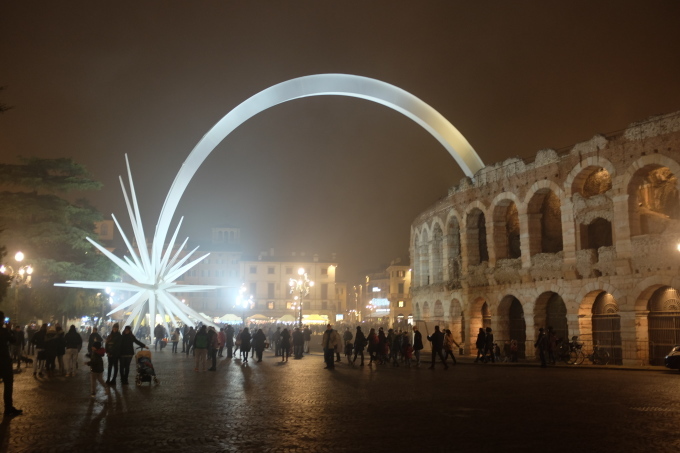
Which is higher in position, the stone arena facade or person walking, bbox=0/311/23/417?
the stone arena facade

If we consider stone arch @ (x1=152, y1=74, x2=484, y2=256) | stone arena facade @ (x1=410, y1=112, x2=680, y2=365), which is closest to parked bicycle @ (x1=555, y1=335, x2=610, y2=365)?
stone arena facade @ (x1=410, y1=112, x2=680, y2=365)

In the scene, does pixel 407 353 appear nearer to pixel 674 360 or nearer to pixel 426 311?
pixel 674 360

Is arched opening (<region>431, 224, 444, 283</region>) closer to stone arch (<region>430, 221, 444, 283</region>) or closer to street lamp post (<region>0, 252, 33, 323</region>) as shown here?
stone arch (<region>430, 221, 444, 283</region>)

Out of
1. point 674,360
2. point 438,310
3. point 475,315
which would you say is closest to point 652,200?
point 674,360

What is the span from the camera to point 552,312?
3359cm

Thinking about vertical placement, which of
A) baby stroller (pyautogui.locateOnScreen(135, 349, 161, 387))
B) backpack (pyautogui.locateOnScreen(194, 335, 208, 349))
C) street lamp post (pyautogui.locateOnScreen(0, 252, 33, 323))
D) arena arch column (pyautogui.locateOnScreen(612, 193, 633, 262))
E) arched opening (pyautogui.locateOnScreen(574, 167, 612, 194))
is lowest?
baby stroller (pyautogui.locateOnScreen(135, 349, 161, 387))

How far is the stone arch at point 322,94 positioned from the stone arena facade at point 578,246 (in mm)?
11460

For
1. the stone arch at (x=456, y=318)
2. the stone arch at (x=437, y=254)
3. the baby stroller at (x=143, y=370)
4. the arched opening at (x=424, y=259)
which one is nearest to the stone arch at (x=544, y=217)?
the stone arch at (x=456, y=318)

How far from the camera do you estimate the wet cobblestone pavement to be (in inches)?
380

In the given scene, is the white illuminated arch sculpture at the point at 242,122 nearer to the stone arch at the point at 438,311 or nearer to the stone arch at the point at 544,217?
the stone arch at the point at 438,311

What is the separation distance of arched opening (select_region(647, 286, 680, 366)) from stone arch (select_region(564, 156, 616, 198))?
593 centimetres

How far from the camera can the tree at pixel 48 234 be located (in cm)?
4547

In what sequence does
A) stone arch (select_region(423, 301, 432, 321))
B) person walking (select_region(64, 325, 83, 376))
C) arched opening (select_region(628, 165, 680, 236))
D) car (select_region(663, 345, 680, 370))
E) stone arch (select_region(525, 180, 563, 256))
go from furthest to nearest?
1. stone arch (select_region(423, 301, 432, 321))
2. stone arch (select_region(525, 180, 563, 256))
3. arched opening (select_region(628, 165, 680, 236))
4. car (select_region(663, 345, 680, 370))
5. person walking (select_region(64, 325, 83, 376))

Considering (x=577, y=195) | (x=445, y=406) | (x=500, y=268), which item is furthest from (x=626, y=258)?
(x=445, y=406)
